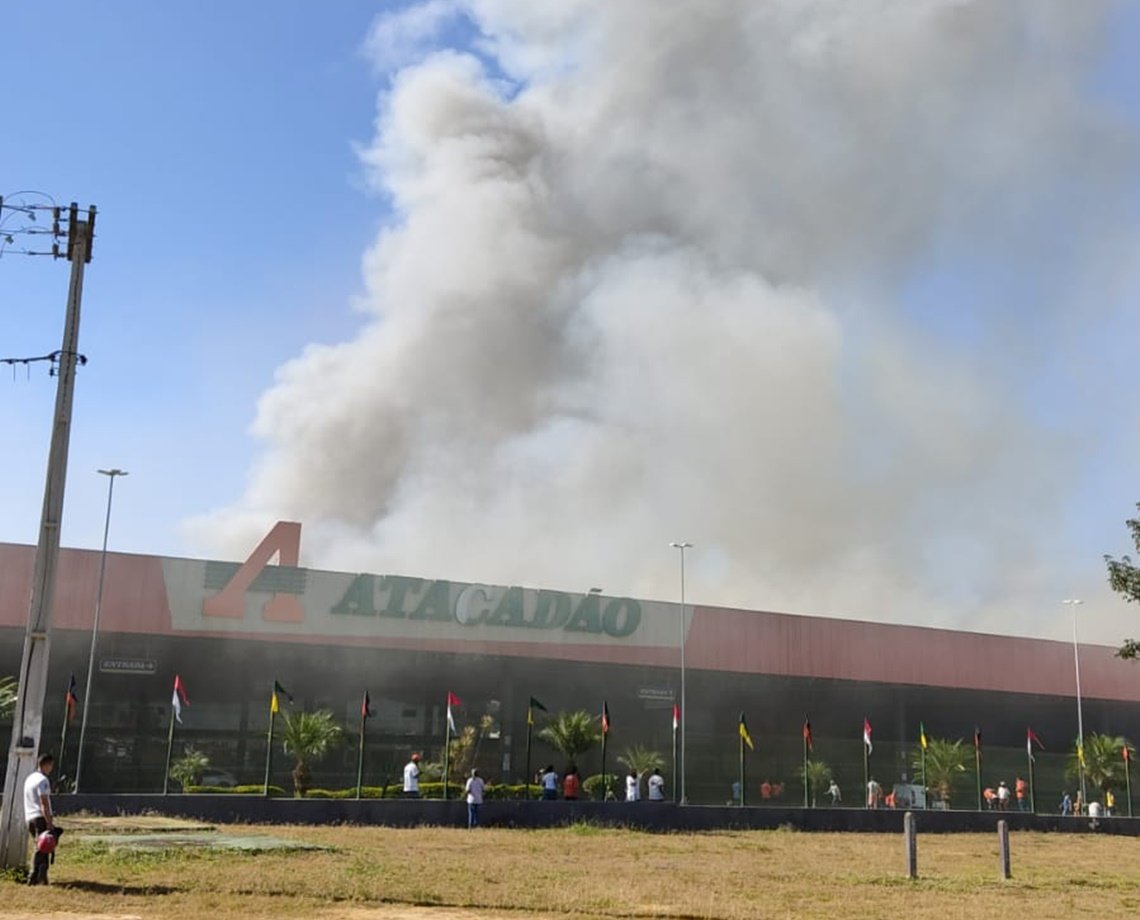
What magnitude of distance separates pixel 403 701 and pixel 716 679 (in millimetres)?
13593

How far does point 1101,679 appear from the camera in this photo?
185 feet

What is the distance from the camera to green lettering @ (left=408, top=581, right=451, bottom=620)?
44.8 m

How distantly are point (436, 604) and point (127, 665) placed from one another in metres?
11.6

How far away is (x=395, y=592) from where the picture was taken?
146 feet

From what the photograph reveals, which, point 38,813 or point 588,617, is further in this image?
point 588,617

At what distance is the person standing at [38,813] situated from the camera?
1423 cm

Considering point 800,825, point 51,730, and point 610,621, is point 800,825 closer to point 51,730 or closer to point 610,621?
point 610,621

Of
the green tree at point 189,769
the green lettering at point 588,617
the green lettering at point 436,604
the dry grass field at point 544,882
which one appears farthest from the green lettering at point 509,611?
the dry grass field at point 544,882

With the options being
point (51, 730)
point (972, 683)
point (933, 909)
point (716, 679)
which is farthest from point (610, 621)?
point (933, 909)

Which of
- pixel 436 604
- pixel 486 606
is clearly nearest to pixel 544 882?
pixel 436 604

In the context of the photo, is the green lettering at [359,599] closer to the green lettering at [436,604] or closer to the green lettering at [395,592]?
the green lettering at [395,592]

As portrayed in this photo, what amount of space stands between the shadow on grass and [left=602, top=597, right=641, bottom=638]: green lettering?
33956 mm

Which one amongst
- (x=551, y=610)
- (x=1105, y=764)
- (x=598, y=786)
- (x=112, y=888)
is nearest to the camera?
(x=112, y=888)

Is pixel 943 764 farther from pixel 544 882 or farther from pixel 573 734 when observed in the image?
pixel 544 882
